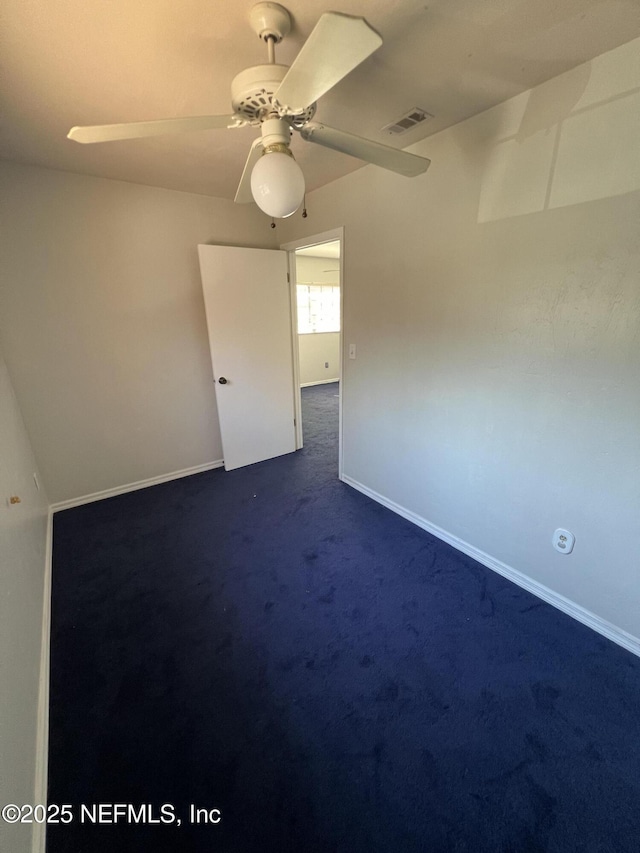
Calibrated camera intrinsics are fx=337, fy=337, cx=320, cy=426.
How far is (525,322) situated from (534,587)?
1428 mm

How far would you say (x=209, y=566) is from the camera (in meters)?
2.10

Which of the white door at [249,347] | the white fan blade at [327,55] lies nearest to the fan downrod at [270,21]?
the white fan blade at [327,55]

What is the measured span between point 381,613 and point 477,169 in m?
2.33

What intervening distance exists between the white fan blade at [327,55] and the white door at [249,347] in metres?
2.16

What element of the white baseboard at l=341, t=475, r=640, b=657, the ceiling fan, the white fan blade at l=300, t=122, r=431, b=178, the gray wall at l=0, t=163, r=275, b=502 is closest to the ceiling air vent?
the white fan blade at l=300, t=122, r=431, b=178

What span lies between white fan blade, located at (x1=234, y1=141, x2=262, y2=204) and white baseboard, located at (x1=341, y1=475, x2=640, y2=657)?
2200 millimetres

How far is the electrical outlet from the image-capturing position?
1679mm

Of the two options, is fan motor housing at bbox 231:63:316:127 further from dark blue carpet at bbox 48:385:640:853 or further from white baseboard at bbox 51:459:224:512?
white baseboard at bbox 51:459:224:512

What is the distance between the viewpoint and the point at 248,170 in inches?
52.5

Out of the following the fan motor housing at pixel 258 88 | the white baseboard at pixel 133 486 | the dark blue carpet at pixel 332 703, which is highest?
the fan motor housing at pixel 258 88

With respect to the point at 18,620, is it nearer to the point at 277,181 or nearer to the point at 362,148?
the point at 277,181

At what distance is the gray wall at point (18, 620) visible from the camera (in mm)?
950

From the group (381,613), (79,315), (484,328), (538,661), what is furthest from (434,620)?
(79,315)

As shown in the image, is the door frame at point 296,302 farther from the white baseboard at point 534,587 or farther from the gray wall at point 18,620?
the gray wall at point 18,620
